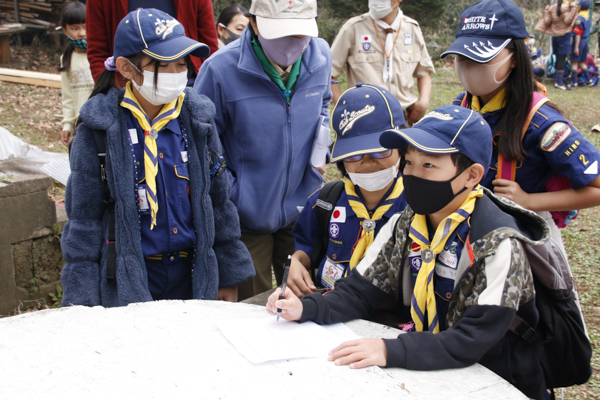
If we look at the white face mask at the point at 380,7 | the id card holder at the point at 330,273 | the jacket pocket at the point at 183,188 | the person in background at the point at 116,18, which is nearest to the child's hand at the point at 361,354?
the id card holder at the point at 330,273

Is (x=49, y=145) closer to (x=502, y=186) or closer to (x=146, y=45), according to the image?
(x=146, y=45)

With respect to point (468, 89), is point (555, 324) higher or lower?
lower

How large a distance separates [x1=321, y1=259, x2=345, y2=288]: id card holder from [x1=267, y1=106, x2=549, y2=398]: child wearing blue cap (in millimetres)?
327

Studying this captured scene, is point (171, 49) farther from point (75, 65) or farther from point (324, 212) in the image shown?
point (75, 65)

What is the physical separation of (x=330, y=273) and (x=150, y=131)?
41.2 inches

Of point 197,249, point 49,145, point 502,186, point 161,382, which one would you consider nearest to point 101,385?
point 161,382

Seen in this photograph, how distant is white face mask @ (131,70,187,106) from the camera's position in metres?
2.41

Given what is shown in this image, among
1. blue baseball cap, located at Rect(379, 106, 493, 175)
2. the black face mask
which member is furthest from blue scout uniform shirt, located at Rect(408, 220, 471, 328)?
blue baseball cap, located at Rect(379, 106, 493, 175)

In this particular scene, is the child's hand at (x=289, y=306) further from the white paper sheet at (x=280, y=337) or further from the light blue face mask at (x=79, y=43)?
the light blue face mask at (x=79, y=43)

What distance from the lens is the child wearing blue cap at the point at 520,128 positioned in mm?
2273

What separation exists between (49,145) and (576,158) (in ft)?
20.7

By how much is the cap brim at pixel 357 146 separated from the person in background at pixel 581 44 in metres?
13.4

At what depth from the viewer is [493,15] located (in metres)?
2.38

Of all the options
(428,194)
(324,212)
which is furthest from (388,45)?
(428,194)
